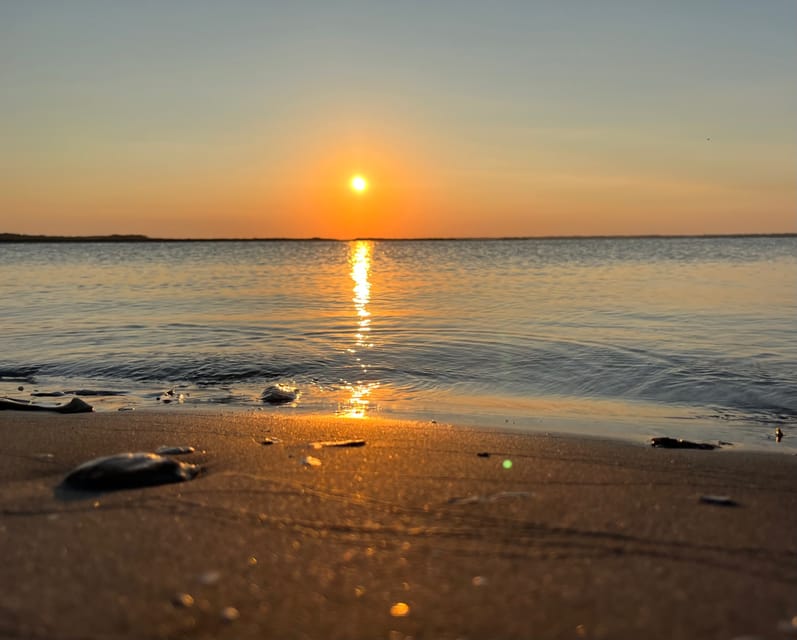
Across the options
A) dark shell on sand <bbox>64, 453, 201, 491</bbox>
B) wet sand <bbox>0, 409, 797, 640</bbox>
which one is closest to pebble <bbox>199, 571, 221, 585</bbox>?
wet sand <bbox>0, 409, 797, 640</bbox>

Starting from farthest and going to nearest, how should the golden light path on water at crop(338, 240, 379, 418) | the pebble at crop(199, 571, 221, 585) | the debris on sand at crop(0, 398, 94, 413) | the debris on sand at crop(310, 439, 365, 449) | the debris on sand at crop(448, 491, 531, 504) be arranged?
the golden light path on water at crop(338, 240, 379, 418) → the debris on sand at crop(0, 398, 94, 413) → the debris on sand at crop(310, 439, 365, 449) → the debris on sand at crop(448, 491, 531, 504) → the pebble at crop(199, 571, 221, 585)

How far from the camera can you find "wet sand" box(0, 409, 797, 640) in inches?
106

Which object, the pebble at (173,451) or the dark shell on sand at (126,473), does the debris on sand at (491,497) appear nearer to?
the dark shell on sand at (126,473)

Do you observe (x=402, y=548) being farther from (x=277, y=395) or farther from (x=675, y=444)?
(x=277, y=395)

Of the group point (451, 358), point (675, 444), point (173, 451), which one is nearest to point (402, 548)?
point (173, 451)

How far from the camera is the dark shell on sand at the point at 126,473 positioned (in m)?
4.29

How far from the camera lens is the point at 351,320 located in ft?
59.6

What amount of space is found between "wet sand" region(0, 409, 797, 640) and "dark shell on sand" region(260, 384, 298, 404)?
3497mm

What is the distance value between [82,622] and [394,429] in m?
4.06

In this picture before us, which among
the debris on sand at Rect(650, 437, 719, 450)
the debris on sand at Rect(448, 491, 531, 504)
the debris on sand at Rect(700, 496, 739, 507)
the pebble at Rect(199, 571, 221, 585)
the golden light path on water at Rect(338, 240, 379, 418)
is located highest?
the pebble at Rect(199, 571, 221, 585)

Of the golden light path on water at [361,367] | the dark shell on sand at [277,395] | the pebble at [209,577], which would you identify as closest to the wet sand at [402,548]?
the pebble at [209,577]

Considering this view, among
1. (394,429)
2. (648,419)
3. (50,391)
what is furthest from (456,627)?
(50,391)

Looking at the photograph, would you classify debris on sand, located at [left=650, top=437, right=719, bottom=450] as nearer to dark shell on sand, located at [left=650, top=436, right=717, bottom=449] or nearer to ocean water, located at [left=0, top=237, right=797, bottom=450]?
dark shell on sand, located at [left=650, top=436, right=717, bottom=449]

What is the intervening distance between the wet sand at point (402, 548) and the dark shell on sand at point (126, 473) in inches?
4.9
